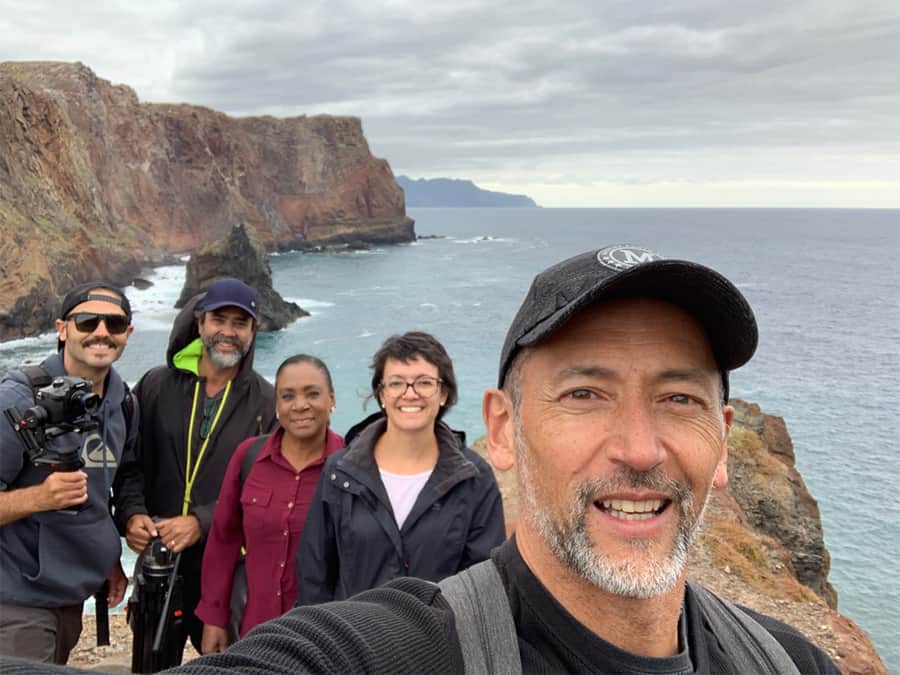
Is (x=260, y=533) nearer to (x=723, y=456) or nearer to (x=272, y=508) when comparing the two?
(x=272, y=508)

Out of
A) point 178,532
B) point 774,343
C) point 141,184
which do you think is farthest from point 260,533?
point 141,184

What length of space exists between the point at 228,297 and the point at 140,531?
146 cm

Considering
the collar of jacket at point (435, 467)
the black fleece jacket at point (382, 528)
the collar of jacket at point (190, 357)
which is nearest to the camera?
the black fleece jacket at point (382, 528)

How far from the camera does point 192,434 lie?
4.36m

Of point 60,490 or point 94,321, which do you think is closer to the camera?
point 60,490

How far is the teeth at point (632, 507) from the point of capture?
1510mm

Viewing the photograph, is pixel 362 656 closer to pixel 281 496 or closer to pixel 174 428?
pixel 281 496

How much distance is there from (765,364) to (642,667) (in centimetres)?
4528

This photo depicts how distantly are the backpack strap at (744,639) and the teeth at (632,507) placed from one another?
0.89ft

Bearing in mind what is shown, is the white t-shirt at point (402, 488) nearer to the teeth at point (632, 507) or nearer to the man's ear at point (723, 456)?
the man's ear at point (723, 456)

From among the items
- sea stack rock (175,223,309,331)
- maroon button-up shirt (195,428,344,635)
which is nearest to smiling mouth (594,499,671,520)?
maroon button-up shirt (195,428,344,635)

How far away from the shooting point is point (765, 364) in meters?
43.2

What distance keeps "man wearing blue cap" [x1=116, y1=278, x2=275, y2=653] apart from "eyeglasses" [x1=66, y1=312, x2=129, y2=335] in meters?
0.50

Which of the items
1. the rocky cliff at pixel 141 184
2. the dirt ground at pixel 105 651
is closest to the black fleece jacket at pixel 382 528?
the dirt ground at pixel 105 651
